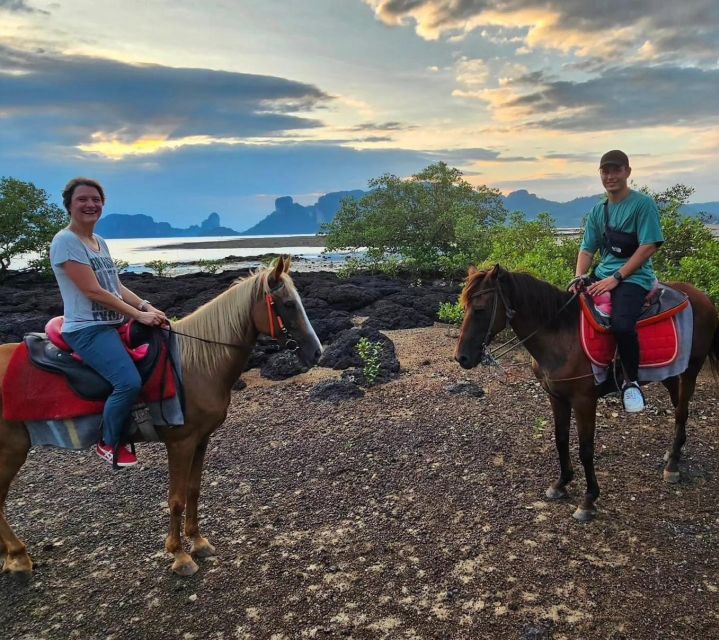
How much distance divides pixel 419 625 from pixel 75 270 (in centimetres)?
310

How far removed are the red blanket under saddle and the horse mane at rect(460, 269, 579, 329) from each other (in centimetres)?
240

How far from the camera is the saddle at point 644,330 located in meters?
3.92

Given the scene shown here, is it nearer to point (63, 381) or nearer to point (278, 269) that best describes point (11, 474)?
point (63, 381)

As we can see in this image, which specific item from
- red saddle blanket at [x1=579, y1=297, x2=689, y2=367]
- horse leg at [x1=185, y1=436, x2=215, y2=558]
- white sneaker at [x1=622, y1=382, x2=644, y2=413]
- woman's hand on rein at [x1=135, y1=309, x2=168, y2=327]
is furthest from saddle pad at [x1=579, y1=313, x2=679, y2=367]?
woman's hand on rein at [x1=135, y1=309, x2=168, y2=327]

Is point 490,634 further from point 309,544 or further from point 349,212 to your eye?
point 349,212

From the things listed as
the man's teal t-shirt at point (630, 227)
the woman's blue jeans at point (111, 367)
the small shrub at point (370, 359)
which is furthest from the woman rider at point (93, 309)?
the small shrub at point (370, 359)

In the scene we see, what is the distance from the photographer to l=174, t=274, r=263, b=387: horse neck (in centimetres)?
352

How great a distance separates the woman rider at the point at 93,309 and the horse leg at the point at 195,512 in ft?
1.84

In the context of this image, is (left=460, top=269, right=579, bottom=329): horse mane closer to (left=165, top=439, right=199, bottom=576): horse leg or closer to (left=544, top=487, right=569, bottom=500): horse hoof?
(left=544, top=487, right=569, bottom=500): horse hoof

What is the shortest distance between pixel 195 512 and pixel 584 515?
3.11 metres

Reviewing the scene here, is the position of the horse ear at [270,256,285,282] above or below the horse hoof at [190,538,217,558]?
above

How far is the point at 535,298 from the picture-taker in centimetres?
402

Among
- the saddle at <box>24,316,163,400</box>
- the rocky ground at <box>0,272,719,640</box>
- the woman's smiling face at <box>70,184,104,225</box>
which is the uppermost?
the woman's smiling face at <box>70,184,104,225</box>

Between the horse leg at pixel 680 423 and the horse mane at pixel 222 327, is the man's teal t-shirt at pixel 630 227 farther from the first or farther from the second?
the horse mane at pixel 222 327
